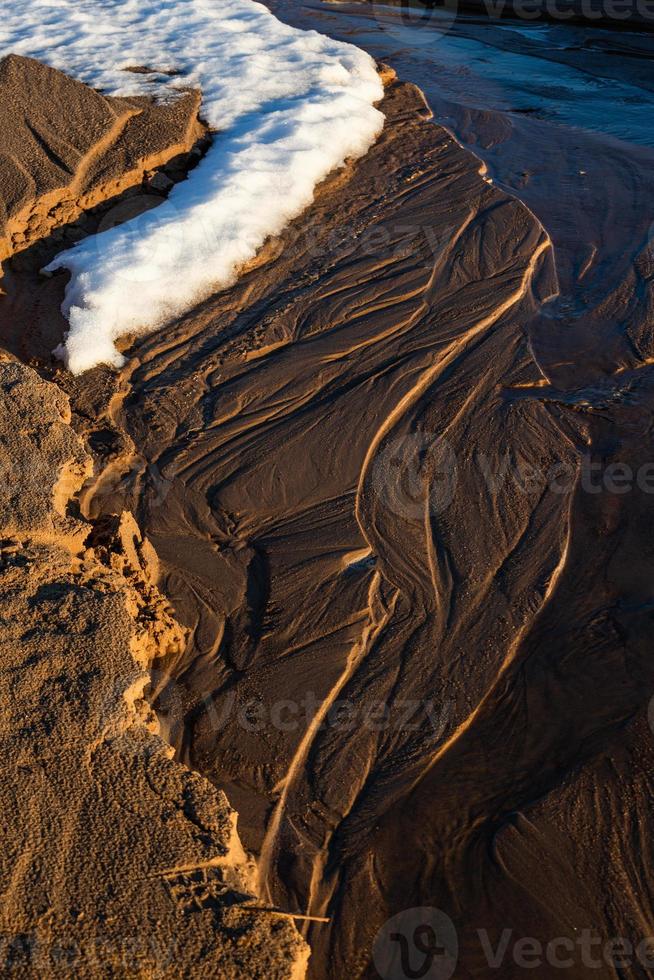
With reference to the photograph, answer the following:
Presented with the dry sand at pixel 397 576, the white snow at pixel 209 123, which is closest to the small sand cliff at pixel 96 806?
the dry sand at pixel 397 576

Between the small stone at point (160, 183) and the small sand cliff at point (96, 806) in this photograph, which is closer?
the small sand cliff at point (96, 806)

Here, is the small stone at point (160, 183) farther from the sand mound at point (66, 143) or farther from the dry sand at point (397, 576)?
the dry sand at point (397, 576)

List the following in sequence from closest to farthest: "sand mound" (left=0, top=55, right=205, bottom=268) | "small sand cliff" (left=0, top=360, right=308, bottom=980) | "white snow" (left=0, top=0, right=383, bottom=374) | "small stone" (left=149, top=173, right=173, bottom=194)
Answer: "small sand cliff" (left=0, top=360, right=308, bottom=980) < "white snow" (left=0, top=0, right=383, bottom=374) < "sand mound" (left=0, top=55, right=205, bottom=268) < "small stone" (left=149, top=173, right=173, bottom=194)

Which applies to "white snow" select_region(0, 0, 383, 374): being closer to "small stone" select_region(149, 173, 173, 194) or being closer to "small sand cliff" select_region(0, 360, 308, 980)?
"small stone" select_region(149, 173, 173, 194)

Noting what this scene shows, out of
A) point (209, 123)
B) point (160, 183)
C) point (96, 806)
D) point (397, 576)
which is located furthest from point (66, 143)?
point (96, 806)

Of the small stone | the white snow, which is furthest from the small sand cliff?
the small stone
